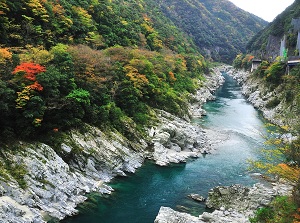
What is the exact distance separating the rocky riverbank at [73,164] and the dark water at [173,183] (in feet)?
3.11

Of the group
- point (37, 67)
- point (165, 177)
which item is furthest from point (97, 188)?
point (37, 67)

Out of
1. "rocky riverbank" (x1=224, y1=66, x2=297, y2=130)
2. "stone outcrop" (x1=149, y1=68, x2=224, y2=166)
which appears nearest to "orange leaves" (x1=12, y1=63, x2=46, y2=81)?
"stone outcrop" (x1=149, y1=68, x2=224, y2=166)

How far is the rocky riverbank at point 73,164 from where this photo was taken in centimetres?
1553

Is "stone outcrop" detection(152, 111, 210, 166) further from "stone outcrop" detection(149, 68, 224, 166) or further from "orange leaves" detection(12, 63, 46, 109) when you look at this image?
"orange leaves" detection(12, 63, 46, 109)

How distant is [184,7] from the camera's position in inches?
5212

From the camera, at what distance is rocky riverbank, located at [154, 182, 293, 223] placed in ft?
53.8

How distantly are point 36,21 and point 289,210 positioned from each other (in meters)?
30.3

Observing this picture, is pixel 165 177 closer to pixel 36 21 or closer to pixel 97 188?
pixel 97 188

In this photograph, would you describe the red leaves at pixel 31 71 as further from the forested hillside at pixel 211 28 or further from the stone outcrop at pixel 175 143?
the forested hillside at pixel 211 28

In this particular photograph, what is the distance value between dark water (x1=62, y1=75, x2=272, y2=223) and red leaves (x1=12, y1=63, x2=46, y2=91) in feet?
26.8

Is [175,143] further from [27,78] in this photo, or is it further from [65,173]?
[27,78]

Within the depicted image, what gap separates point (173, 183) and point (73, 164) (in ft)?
25.1

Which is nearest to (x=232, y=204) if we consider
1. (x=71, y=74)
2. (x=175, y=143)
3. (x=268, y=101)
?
(x=175, y=143)

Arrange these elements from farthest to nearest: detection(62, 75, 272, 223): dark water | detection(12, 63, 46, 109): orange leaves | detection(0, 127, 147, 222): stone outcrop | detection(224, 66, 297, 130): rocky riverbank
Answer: detection(224, 66, 297, 130): rocky riverbank, detection(12, 63, 46, 109): orange leaves, detection(62, 75, 272, 223): dark water, detection(0, 127, 147, 222): stone outcrop
